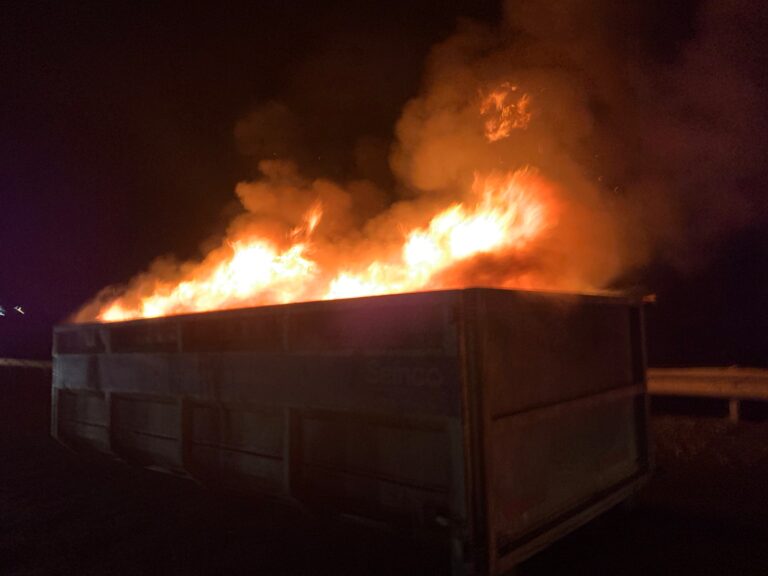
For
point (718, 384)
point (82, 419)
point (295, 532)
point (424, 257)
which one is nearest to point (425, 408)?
point (295, 532)

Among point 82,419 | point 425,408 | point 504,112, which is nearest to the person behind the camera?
point 425,408

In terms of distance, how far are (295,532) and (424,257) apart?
2983 mm

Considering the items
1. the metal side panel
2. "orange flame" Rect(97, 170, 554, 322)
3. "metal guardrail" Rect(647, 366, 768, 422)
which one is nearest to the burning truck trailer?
the metal side panel

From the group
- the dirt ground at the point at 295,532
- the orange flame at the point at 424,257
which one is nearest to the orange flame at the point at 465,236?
the orange flame at the point at 424,257

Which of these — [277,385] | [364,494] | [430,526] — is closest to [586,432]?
[430,526]

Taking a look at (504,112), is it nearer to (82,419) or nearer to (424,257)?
(424,257)

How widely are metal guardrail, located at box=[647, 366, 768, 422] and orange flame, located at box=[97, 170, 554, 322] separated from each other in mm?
3284

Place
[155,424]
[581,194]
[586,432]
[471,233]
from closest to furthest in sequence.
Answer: [586,432] → [155,424] → [471,233] → [581,194]

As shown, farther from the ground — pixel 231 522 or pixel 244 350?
pixel 244 350

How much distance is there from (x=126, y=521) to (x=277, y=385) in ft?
7.35

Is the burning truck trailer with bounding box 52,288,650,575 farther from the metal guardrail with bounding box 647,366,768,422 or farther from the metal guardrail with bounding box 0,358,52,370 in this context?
the metal guardrail with bounding box 0,358,52,370

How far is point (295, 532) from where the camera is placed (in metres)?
4.09

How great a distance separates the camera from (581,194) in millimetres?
6172

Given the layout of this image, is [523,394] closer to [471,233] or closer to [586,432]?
[586,432]
